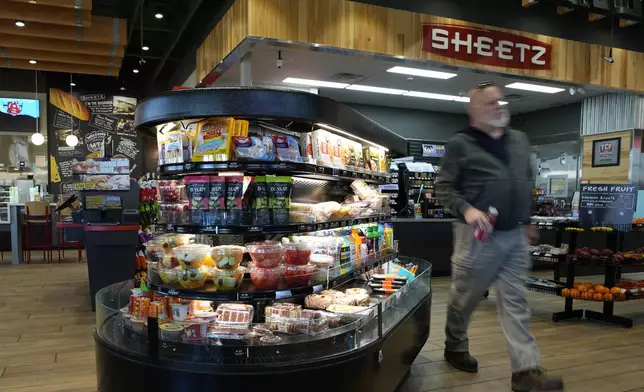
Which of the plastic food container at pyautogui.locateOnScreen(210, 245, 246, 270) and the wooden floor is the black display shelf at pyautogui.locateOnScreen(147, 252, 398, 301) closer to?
the plastic food container at pyautogui.locateOnScreen(210, 245, 246, 270)

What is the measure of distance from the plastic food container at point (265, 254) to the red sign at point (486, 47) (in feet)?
14.9

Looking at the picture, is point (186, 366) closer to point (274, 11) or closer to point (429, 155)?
point (274, 11)

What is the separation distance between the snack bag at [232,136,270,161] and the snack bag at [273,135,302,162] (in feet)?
0.29

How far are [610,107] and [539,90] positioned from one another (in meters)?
1.52

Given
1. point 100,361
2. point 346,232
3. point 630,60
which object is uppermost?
point 630,60

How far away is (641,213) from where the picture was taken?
835cm

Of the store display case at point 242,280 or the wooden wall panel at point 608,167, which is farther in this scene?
the wooden wall panel at point 608,167

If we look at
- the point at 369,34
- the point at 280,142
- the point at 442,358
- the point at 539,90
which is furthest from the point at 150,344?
the point at 539,90

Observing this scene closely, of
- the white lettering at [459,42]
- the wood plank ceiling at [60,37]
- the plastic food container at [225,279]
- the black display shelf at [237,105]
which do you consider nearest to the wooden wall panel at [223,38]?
the wood plank ceiling at [60,37]

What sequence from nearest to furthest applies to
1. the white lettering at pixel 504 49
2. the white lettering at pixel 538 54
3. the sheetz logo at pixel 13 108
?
the white lettering at pixel 504 49 → the white lettering at pixel 538 54 → the sheetz logo at pixel 13 108

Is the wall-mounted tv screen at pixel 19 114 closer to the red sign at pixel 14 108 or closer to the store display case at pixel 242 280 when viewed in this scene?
the red sign at pixel 14 108

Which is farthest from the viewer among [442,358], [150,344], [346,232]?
[442,358]

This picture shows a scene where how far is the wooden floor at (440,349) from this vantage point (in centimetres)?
317

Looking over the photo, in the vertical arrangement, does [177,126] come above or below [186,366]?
above
